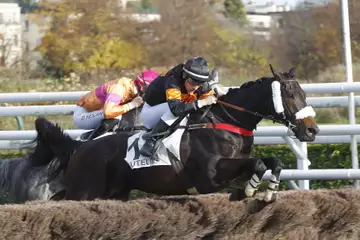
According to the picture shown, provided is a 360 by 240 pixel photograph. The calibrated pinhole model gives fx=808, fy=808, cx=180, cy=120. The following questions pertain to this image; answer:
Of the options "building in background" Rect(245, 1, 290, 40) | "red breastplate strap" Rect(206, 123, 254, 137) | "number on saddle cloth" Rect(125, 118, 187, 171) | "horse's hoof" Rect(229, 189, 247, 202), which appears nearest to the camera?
"horse's hoof" Rect(229, 189, 247, 202)

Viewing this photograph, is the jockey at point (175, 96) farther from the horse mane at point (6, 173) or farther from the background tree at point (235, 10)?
the background tree at point (235, 10)

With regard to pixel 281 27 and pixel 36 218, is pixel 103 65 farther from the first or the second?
pixel 36 218

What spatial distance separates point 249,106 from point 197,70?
1.47 feet

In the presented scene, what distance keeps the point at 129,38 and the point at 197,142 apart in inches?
414

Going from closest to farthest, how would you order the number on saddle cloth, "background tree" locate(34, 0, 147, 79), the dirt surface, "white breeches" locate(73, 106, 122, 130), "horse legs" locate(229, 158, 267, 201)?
the dirt surface → "horse legs" locate(229, 158, 267, 201) → the number on saddle cloth → "white breeches" locate(73, 106, 122, 130) → "background tree" locate(34, 0, 147, 79)

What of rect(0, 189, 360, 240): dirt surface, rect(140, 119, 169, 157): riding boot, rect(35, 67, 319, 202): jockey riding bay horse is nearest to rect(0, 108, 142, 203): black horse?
rect(35, 67, 319, 202): jockey riding bay horse

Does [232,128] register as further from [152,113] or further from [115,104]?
[115,104]

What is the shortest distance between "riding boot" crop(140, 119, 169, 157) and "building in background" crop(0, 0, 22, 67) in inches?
441

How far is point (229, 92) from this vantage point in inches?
231

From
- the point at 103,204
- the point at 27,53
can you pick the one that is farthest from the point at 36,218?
the point at 27,53

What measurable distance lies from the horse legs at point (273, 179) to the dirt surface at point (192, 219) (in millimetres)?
382

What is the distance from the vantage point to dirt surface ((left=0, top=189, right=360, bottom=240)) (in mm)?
3883

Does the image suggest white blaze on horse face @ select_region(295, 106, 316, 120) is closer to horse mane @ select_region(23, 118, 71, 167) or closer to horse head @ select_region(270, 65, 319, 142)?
horse head @ select_region(270, 65, 319, 142)

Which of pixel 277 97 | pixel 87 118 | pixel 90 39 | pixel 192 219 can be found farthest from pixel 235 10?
pixel 192 219
